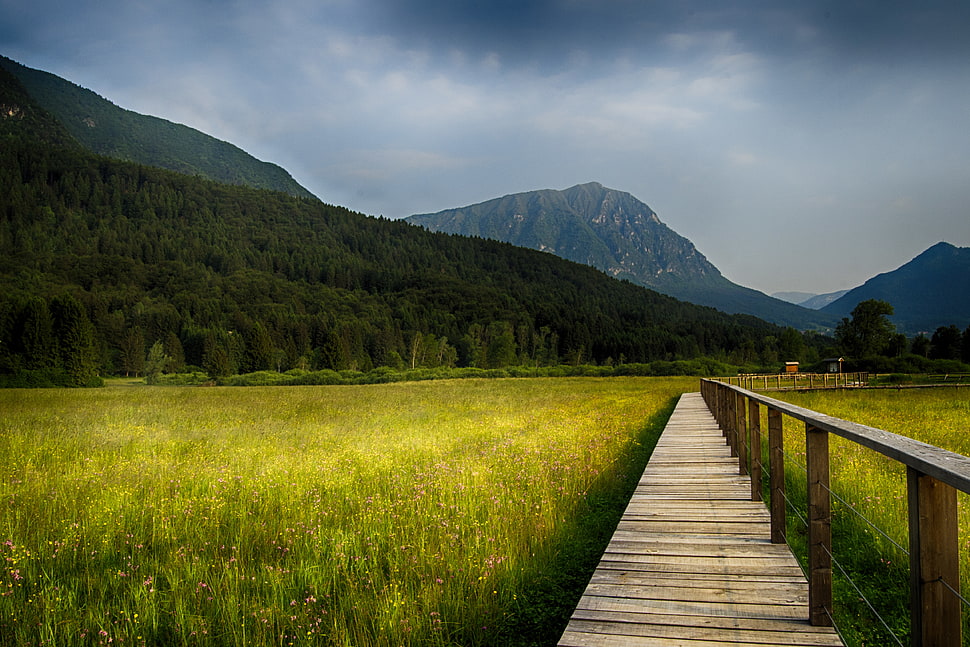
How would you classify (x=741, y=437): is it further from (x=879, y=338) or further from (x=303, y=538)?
(x=879, y=338)

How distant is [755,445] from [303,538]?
4555 mm

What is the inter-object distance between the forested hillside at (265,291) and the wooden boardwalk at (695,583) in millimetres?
52107

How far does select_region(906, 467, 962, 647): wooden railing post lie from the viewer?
5.88ft

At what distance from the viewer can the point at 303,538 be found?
5.31m

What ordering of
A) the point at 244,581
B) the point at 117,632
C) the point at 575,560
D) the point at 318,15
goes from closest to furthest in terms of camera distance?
the point at 117,632, the point at 244,581, the point at 575,560, the point at 318,15

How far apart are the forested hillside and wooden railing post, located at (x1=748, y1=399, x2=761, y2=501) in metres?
52.4

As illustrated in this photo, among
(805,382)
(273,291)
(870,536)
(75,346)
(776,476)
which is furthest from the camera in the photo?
(273,291)

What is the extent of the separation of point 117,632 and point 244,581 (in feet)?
3.32

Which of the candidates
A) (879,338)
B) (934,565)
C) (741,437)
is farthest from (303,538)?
(879,338)

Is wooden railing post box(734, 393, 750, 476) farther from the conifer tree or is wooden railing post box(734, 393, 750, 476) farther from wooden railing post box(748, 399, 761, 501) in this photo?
the conifer tree

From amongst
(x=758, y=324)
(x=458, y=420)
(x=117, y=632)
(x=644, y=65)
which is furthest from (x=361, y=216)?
(x=117, y=632)

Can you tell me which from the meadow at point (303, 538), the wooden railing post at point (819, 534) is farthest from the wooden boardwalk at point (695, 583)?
the meadow at point (303, 538)

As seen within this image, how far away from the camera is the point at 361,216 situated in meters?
187

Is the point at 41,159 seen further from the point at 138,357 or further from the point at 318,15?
the point at 318,15
